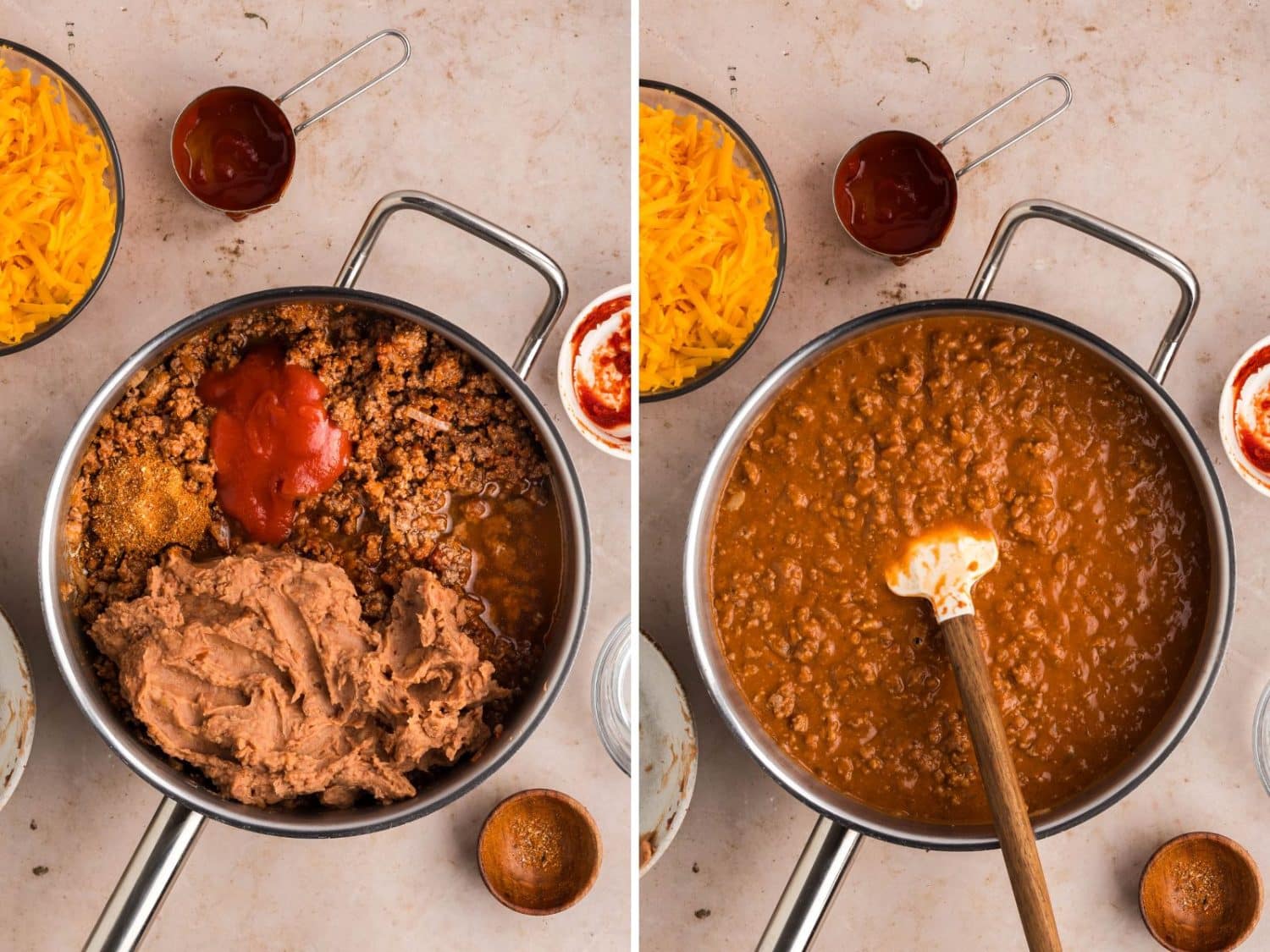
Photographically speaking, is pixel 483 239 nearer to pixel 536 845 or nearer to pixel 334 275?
pixel 334 275

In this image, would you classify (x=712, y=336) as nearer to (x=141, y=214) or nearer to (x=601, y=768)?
(x=601, y=768)

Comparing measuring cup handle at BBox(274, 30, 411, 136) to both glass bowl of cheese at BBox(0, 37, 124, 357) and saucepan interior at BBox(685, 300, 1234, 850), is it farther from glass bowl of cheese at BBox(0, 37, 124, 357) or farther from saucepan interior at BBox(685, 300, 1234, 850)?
saucepan interior at BBox(685, 300, 1234, 850)

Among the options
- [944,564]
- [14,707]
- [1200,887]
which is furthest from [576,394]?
[1200,887]

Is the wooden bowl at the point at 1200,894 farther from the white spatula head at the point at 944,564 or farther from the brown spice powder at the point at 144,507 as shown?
the brown spice powder at the point at 144,507

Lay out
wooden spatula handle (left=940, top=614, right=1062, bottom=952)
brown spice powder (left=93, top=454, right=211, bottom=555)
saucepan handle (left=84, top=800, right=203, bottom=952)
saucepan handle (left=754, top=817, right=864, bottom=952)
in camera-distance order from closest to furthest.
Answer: wooden spatula handle (left=940, top=614, right=1062, bottom=952)
saucepan handle (left=754, top=817, right=864, bottom=952)
saucepan handle (left=84, top=800, right=203, bottom=952)
brown spice powder (left=93, top=454, right=211, bottom=555)

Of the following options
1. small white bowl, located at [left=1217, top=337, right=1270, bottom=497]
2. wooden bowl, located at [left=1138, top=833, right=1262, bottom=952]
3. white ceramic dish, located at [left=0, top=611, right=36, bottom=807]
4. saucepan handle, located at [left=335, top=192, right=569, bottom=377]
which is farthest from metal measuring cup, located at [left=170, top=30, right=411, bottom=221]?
wooden bowl, located at [left=1138, top=833, right=1262, bottom=952]

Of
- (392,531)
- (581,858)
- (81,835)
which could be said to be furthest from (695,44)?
(81,835)
